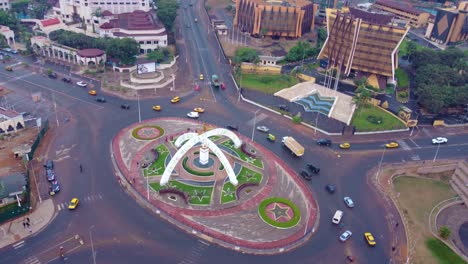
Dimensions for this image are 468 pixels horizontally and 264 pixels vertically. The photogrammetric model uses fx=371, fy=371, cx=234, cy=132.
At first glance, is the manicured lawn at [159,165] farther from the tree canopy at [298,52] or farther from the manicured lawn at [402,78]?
the manicured lawn at [402,78]

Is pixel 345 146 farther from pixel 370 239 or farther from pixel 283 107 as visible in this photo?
pixel 370 239

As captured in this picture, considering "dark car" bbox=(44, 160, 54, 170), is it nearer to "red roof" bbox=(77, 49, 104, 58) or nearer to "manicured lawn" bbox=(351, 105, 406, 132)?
"red roof" bbox=(77, 49, 104, 58)

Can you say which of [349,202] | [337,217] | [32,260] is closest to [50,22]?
[32,260]

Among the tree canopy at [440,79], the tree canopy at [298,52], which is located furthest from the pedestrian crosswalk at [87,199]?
the tree canopy at [298,52]

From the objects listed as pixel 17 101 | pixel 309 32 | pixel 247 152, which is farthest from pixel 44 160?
pixel 309 32

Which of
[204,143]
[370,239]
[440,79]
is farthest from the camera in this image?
[440,79]

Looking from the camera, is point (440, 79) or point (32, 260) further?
point (440, 79)
